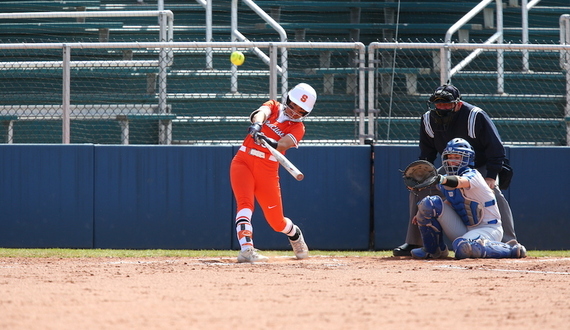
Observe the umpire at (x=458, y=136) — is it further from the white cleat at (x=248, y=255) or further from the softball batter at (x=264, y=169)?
the white cleat at (x=248, y=255)

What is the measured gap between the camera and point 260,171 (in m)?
7.91

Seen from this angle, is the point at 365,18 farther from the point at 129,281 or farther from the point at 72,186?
the point at 129,281

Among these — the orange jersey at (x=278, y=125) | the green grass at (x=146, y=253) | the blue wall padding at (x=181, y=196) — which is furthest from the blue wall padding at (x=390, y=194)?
the orange jersey at (x=278, y=125)

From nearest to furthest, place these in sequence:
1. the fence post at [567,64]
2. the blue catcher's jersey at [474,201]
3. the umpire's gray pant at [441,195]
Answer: the blue catcher's jersey at [474,201], the umpire's gray pant at [441,195], the fence post at [567,64]

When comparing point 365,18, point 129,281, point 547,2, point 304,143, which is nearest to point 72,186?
point 304,143

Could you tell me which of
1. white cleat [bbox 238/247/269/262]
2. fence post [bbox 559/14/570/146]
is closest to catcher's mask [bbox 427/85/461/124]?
fence post [bbox 559/14/570/146]

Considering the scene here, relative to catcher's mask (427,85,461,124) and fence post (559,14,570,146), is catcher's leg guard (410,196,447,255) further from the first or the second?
fence post (559,14,570,146)

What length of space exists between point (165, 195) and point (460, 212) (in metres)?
3.47

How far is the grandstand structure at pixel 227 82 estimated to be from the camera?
9.92 m

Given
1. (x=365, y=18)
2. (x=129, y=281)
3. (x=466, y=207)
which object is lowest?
(x=129, y=281)

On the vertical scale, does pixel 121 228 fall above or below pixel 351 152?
below

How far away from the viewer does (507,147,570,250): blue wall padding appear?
9.43 metres

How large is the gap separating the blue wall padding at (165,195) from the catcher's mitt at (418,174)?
7.71ft

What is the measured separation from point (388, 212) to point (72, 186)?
377 cm
